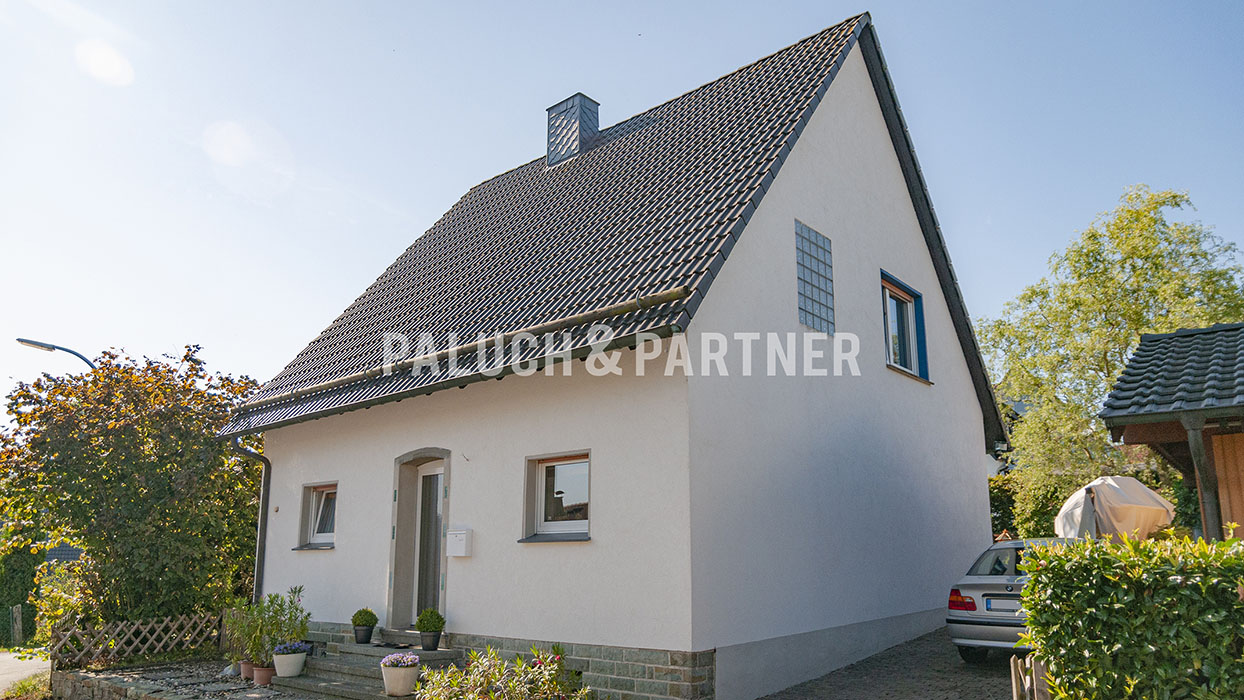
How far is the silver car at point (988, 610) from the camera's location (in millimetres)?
9258

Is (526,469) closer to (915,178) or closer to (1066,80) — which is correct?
(915,178)

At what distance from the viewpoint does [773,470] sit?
954 cm

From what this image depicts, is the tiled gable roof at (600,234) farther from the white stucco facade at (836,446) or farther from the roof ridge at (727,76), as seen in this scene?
the white stucco facade at (836,446)

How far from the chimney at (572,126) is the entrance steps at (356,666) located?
30.5 ft

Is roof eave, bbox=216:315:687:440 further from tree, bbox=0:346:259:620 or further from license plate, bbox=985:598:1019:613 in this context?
license plate, bbox=985:598:1019:613

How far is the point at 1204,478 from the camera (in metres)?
8.04

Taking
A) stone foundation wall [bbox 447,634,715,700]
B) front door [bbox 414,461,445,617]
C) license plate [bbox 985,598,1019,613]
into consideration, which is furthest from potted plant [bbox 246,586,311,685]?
license plate [bbox 985,598,1019,613]

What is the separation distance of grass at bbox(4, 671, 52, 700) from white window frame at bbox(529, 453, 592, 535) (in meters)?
8.63

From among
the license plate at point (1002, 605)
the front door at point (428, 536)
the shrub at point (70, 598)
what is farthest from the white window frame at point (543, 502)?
the shrub at point (70, 598)

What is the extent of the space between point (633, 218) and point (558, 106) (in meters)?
6.78

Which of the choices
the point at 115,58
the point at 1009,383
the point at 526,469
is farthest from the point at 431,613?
the point at 1009,383

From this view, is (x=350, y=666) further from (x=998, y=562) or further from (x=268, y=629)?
(x=998, y=562)

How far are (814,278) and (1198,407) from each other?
15.0 feet

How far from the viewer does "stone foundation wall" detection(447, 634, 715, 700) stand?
316 inches
